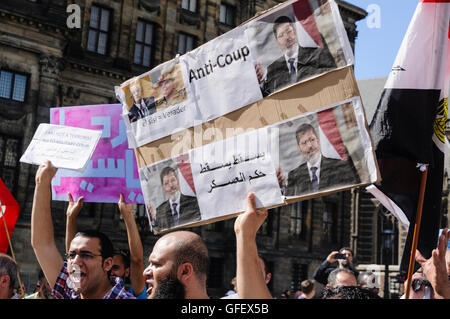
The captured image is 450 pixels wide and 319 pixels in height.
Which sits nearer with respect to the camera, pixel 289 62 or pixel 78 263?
pixel 289 62

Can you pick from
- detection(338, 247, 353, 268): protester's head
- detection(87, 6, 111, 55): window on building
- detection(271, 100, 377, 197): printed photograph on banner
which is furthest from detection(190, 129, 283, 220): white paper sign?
detection(87, 6, 111, 55): window on building

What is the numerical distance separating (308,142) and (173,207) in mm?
1356

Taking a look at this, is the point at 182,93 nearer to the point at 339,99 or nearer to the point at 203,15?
the point at 339,99

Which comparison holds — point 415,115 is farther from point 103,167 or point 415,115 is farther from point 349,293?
point 103,167

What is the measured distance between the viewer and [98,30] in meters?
26.4

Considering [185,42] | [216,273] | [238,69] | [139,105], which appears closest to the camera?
[238,69]

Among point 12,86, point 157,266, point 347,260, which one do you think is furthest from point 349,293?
point 12,86

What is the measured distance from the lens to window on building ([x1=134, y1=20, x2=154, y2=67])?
27.6 m

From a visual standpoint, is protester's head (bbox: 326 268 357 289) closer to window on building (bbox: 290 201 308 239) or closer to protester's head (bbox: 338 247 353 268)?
protester's head (bbox: 338 247 353 268)

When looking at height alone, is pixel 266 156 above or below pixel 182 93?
below

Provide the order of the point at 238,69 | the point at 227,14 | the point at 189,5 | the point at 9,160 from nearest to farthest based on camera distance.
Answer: the point at 238,69 → the point at 9,160 → the point at 189,5 → the point at 227,14

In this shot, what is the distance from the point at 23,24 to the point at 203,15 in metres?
10.4

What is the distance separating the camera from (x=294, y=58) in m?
3.85
